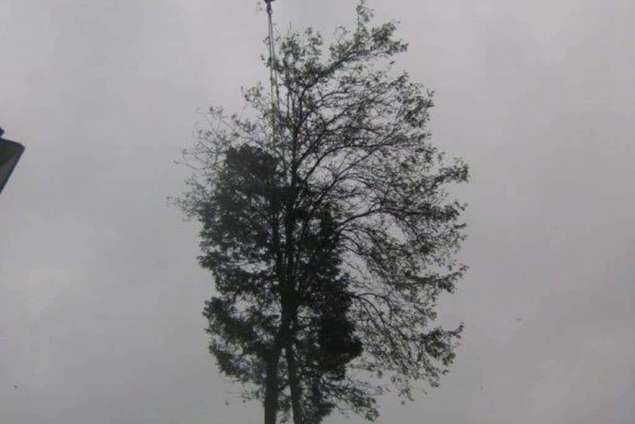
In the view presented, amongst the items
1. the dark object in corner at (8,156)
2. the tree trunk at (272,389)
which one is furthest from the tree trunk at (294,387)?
the dark object in corner at (8,156)

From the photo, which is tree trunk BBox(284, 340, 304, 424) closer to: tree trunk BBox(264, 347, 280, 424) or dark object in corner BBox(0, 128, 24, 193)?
tree trunk BBox(264, 347, 280, 424)

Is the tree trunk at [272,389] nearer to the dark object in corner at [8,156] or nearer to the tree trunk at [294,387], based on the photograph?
the tree trunk at [294,387]

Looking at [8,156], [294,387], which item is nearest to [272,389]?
[294,387]

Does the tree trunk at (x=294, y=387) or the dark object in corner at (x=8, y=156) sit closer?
the dark object in corner at (x=8, y=156)

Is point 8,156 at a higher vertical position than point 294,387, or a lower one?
lower

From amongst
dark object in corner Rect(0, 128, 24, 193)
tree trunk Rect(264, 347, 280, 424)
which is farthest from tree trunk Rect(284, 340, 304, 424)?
dark object in corner Rect(0, 128, 24, 193)

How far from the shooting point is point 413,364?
18.7 metres

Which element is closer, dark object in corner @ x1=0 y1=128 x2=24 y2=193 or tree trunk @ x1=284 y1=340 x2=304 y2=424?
dark object in corner @ x1=0 y1=128 x2=24 y2=193

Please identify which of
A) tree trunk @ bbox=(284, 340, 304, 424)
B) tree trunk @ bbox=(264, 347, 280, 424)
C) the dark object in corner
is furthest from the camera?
tree trunk @ bbox=(284, 340, 304, 424)

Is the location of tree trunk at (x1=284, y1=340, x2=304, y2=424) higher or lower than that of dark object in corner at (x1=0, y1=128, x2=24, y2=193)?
higher

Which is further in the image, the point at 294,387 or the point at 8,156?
the point at 294,387

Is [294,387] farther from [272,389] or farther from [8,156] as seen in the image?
[8,156]

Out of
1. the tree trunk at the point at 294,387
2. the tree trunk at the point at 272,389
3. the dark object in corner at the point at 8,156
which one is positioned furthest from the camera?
the tree trunk at the point at 294,387

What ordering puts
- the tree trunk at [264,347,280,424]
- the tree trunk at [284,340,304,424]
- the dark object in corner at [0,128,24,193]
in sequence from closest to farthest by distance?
the dark object in corner at [0,128,24,193]
the tree trunk at [264,347,280,424]
the tree trunk at [284,340,304,424]
